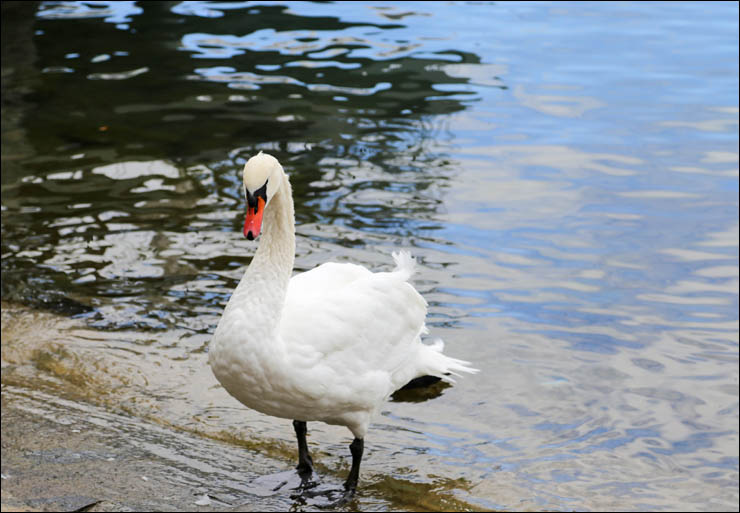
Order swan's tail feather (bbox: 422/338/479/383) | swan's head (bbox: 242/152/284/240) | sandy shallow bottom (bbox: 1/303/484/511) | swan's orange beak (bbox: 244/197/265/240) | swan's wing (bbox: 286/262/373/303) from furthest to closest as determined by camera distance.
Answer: swan's tail feather (bbox: 422/338/479/383) < swan's wing (bbox: 286/262/373/303) < sandy shallow bottom (bbox: 1/303/484/511) < swan's head (bbox: 242/152/284/240) < swan's orange beak (bbox: 244/197/265/240)

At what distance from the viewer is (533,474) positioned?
627 centimetres

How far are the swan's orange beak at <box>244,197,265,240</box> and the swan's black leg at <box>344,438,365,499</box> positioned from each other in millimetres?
1442

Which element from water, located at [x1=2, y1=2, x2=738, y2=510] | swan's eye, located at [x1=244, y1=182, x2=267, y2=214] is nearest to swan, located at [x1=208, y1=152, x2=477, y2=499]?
swan's eye, located at [x1=244, y1=182, x2=267, y2=214]

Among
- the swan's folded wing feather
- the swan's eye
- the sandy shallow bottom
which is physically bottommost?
the sandy shallow bottom

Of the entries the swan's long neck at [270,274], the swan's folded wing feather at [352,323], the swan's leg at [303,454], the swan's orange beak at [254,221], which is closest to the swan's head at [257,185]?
the swan's orange beak at [254,221]

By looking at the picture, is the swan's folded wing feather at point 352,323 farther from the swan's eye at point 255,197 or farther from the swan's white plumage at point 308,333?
the swan's eye at point 255,197

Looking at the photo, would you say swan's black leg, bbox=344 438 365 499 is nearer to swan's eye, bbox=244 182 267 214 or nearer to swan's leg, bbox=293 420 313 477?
swan's leg, bbox=293 420 313 477

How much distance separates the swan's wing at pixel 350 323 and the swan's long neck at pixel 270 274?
Answer: 0.15 meters

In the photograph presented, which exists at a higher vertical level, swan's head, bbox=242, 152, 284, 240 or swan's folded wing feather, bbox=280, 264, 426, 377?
swan's head, bbox=242, 152, 284, 240

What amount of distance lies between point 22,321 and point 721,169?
7.12 metres

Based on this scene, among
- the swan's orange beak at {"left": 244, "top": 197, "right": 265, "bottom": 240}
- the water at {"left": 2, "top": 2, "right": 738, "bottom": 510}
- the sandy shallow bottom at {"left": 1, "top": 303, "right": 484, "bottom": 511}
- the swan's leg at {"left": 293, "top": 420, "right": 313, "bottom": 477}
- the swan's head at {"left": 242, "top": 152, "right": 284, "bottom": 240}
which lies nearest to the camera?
the swan's orange beak at {"left": 244, "top": 197, "right": 265, "bottom": 240}

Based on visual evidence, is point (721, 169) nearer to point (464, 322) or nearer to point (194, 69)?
point (464, 322)

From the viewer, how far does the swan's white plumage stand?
4914 mm

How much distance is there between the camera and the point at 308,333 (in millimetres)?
5105
